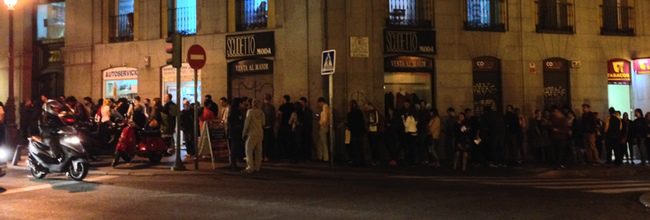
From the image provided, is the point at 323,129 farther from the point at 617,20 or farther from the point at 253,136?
the point at 617,20

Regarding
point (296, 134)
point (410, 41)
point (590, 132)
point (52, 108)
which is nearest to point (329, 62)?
point (296, 134)

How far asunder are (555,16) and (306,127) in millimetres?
9805

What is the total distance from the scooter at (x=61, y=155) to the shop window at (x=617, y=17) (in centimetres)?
1697

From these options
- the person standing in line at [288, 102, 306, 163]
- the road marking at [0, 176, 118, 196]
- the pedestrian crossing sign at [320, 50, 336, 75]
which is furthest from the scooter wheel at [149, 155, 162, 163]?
the pedestrian crossing sign at [320, 50, 336, 75]

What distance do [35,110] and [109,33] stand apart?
4.50m

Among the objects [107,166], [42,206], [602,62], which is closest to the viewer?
[42,206]

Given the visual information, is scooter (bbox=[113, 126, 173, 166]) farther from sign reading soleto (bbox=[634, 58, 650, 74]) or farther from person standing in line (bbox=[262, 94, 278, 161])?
sign reading soleto (bbox=[634, 58, 650, 74])

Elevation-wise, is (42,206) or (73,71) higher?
(73,71)

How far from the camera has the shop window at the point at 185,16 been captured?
19.4 meters

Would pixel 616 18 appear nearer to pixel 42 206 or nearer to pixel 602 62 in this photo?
pixel 602 62

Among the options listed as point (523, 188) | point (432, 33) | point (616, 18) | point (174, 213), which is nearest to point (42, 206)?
point (174, 213)

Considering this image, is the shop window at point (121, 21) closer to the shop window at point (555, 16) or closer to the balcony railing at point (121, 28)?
the balcony railing at point (121, 28)

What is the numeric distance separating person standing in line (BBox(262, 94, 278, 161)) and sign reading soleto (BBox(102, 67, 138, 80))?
20.7 ft

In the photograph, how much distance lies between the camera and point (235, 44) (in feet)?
60.4
